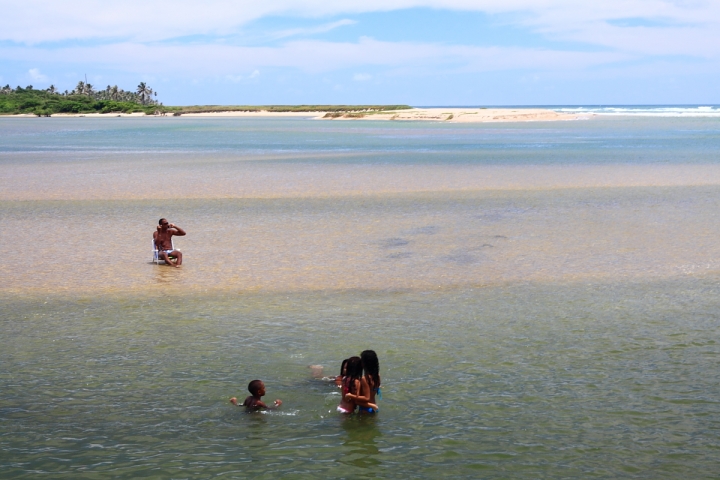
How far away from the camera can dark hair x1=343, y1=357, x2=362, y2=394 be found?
7.77 m

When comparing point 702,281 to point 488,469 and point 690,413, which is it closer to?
point 690,413

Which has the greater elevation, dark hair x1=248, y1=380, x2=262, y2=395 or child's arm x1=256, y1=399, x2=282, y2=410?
dark hair x1=248, y1=380, x2=262, y2=395

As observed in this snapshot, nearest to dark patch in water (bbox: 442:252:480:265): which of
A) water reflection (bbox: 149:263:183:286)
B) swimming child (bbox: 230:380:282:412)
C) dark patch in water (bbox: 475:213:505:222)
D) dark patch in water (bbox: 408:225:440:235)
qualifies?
dark patch in water (bbox: 408:225:440:235)

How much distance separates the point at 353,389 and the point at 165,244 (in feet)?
27.8

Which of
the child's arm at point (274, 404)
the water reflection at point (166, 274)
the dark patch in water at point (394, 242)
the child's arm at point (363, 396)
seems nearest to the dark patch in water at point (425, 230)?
the dark patch in water at point (394, 242)

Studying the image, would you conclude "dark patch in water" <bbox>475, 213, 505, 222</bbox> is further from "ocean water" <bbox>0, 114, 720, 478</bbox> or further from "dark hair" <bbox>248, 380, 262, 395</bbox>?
"dark hair" <bbox>248, 380, 262, 395</bbox>

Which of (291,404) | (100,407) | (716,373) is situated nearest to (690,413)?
(716,373)

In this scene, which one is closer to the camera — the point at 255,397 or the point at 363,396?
the point at 363,396

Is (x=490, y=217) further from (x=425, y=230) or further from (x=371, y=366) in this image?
(x=371, y=366)

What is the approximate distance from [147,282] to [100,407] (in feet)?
19.4

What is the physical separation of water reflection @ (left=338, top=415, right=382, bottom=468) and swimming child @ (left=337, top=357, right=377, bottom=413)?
0.43 feet

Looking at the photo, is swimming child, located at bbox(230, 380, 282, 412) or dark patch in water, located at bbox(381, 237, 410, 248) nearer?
swimming child, located at bbox(230, 380, 282, 412)

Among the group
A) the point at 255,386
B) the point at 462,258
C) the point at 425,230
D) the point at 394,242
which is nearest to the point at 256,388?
the point at 255,386

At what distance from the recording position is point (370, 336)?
1041cm
